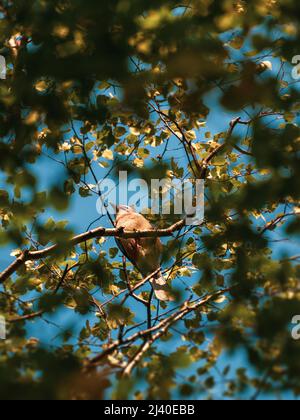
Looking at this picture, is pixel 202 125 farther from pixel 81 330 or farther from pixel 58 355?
pixel 58 355

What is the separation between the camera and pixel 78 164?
3.85 meters

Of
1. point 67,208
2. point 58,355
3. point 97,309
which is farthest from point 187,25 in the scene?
point 97,309

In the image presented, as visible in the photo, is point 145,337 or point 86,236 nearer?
point 145,337

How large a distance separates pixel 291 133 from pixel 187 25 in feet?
2.30

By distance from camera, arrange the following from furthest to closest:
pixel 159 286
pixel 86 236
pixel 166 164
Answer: pixel 86 236, pixel 159 286, pixel 166 164

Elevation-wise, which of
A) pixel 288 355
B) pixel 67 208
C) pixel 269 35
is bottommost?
pixel 288 355

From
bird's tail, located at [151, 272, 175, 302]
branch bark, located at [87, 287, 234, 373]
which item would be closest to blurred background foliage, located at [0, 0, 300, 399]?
branch bark, located at [87, 287, 234, 373]

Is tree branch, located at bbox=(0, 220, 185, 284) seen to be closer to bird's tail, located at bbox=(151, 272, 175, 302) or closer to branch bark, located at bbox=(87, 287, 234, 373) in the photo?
bird's tail, located at bbox=(151, 272, 175, 302)

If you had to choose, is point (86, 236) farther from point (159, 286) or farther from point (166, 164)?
point (166, 164)

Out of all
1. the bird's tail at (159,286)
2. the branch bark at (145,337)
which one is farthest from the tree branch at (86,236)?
the branch bark at (145,337)

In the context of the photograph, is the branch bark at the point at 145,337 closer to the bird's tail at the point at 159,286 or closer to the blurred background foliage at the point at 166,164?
the blurred background foliage at the point at 166,164

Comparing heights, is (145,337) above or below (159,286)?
Result: below

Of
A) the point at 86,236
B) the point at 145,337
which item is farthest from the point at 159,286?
the point at 145,337

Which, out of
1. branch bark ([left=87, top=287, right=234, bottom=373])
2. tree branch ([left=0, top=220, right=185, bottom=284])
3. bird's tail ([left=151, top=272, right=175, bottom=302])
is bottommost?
branch bark ([left=87, top=287, right=234, bottom=373])
